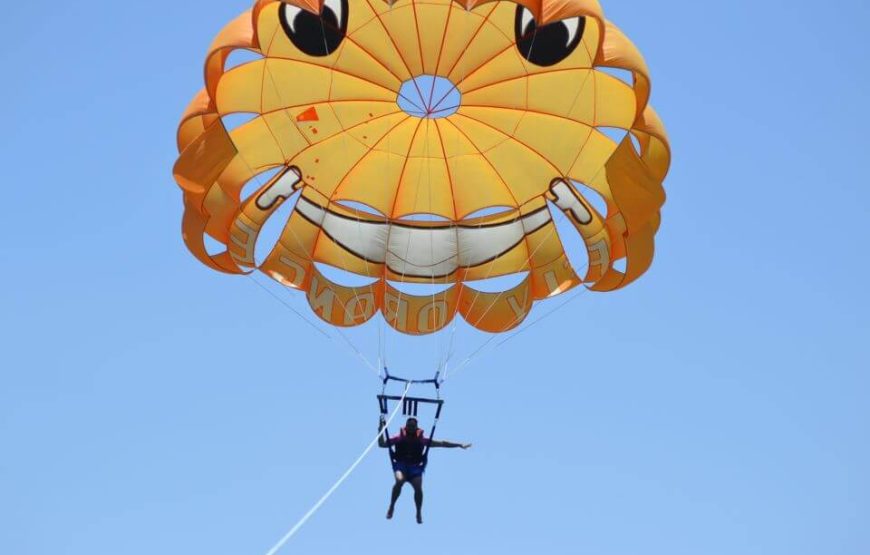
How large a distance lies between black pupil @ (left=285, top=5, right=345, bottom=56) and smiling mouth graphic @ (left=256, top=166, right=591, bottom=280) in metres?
2.12

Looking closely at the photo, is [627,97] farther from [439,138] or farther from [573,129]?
[439,138]

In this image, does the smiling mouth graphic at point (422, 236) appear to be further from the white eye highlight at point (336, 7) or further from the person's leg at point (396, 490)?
the person's leg at point (396, 490)

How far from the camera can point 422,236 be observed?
17.0 m

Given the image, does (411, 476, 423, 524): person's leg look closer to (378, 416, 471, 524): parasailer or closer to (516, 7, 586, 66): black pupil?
(378, 416, 471, 524): parasailer

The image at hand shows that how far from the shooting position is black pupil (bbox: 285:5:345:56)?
15.0m

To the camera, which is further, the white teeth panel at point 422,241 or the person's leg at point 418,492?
the white teeth panel at point 422,241

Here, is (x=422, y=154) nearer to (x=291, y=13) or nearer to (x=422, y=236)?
(x=422, y=236)

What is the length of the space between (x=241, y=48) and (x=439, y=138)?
3.34 meters

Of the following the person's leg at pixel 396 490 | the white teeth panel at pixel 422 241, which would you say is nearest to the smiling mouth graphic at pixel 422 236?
the white teeth panel at pixel 422 241

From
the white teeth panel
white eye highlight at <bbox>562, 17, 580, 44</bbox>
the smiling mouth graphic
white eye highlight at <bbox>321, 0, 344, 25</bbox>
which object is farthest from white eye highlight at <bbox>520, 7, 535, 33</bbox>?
the white teeth panel

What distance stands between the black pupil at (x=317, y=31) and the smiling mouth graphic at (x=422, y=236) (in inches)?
83.3

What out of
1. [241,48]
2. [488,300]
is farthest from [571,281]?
[241,48]

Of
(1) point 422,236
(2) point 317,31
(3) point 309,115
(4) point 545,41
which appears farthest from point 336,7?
(1) point 422,236

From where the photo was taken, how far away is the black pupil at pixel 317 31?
15.0m
